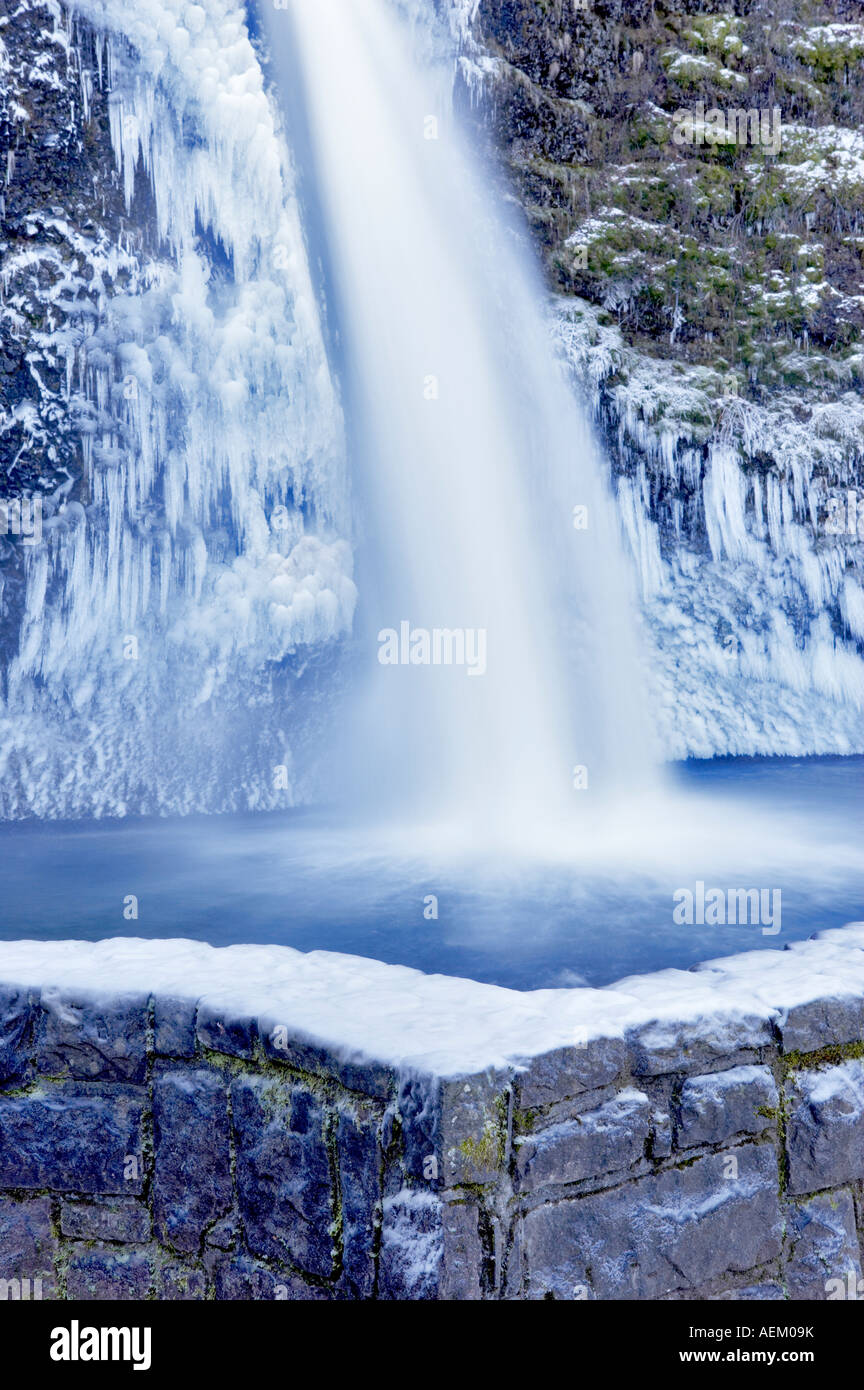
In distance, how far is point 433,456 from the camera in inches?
388

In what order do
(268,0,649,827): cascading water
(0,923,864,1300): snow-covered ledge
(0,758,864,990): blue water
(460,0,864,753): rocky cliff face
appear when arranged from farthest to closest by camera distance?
(460,0,864,753): rocky cliff face → (268,0,649,827): cascading water → (0,758,864,990): blue water → (0,923,864,1300): snow-covered ledge

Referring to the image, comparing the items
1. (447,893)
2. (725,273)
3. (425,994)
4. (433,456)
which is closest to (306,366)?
(433,456)

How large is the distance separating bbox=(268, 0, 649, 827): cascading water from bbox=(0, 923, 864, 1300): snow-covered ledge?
688 centimetres

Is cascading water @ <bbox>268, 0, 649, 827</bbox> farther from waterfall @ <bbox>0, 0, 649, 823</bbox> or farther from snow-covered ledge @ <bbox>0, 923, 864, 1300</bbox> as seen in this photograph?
snow-covered ledge @ <bbox>0, 923, 864, 1300</bbox>

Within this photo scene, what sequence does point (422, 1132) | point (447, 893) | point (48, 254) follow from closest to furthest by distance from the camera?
point (422, 1132) < point (447, 893) < point (48, 254)

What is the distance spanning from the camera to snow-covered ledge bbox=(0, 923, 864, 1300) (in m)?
1.82

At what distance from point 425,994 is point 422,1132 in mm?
488

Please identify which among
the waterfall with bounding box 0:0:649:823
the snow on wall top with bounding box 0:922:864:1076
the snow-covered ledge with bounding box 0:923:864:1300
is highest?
the waterfall with bounding box 0:0:649:823

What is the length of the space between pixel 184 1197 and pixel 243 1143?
245mm

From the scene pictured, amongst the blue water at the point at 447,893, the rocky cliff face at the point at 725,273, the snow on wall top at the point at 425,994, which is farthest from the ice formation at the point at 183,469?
the snow on wall top at the point at 425,994

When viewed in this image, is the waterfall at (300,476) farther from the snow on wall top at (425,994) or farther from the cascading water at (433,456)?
the snow on wall top at (425,994)

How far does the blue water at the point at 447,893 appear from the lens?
393cm

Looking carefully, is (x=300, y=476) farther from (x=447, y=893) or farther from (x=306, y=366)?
(x=447, y=893)

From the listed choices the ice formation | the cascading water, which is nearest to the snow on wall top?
the cascading water
